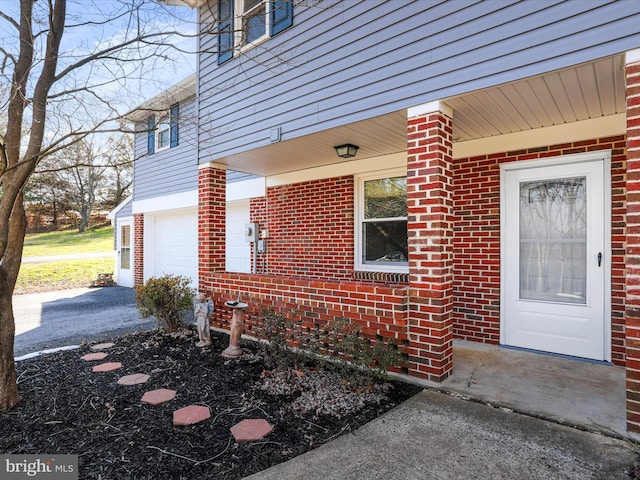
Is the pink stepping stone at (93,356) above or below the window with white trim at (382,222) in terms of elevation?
below

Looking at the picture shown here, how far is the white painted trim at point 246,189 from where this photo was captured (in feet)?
23.3

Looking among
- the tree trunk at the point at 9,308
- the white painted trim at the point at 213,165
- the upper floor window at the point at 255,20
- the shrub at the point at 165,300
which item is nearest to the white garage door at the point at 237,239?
the white painted trim at the point at 213,165

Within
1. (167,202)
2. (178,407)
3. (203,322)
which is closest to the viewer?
(178,407)

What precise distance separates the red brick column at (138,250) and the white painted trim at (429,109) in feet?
31.0

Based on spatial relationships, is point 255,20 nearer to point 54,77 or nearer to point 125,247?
point 54,77

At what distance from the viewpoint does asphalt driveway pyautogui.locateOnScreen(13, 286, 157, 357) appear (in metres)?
5.41

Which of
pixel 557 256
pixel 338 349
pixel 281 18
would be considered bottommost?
pixel 338 349

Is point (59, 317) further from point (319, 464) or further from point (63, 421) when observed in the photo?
point (319, 464)

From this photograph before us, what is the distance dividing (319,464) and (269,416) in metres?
0.72

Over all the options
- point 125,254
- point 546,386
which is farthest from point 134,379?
point 125,254

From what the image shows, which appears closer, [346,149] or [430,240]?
[430,240]

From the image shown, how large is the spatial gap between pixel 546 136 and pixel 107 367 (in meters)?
5.42

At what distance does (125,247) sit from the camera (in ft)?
38.3

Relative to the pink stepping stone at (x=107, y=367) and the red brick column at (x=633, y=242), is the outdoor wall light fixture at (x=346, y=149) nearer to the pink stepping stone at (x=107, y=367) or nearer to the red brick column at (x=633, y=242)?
the red brick column at (x=633, y=242)
